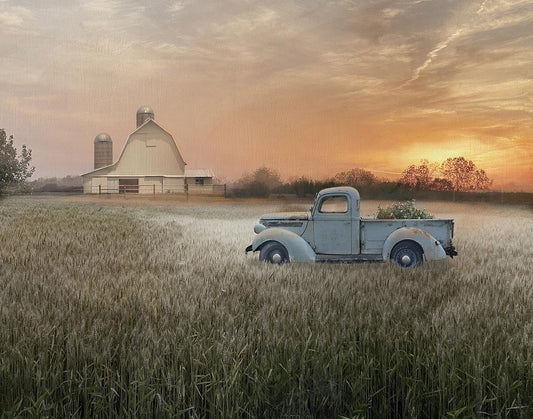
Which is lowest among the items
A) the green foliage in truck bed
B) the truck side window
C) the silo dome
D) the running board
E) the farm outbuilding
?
the running board

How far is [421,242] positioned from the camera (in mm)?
9898

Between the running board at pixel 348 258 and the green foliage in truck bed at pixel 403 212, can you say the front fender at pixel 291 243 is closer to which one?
the running board at pixel 348 258

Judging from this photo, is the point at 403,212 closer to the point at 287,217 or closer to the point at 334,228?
the point at 334,228

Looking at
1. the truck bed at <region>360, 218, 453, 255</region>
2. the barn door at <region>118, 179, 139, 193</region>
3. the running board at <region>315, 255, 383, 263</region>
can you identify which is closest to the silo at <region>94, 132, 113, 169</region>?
the barn door at <region>118, 179, 139, 193</region>

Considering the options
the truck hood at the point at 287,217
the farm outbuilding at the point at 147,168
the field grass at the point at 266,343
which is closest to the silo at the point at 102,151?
the farm outbuilding at the point at 147,168

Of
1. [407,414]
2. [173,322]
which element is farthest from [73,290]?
[407,414]

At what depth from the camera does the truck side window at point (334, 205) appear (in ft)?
33.8

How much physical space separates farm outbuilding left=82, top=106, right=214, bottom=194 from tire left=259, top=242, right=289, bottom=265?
46290mm

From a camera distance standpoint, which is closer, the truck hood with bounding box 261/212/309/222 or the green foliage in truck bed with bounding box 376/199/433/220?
the truck hood with bounding box 261/212/309/222

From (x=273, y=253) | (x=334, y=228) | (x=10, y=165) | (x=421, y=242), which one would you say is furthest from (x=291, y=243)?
(x=10, y=165)

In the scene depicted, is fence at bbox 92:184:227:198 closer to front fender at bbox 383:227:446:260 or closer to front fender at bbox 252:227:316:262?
front fender at bbox 252:227:316:262

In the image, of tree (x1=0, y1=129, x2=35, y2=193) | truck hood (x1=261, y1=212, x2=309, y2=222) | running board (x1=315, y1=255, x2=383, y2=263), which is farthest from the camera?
tree (x1=0, y1=129, x2=35, y2=193)

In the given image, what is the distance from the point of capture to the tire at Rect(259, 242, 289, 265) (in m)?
10.4

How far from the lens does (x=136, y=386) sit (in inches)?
152
